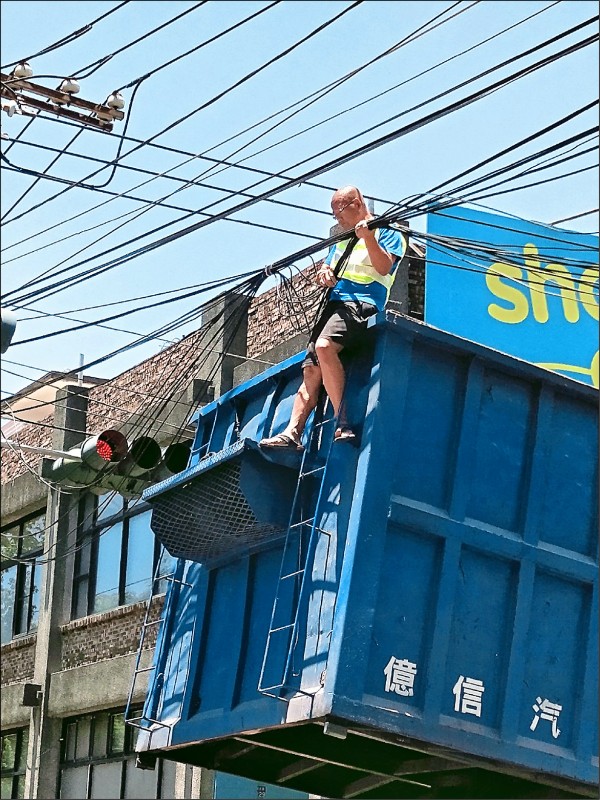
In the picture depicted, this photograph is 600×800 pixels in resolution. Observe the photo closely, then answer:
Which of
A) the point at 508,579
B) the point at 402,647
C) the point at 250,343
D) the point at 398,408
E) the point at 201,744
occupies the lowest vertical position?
the point at 201,744

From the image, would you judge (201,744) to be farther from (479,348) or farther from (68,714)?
(68,714)

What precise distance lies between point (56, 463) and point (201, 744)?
5.27 meters

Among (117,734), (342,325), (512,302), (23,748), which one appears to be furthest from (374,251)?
(23,748)

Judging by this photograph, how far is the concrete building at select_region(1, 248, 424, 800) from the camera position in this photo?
50.4ft

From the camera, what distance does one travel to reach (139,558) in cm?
1695

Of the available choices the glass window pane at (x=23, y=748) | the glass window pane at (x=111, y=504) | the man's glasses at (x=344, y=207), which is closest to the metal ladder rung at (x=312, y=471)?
Result: the man's glasses at (x=344, y=207)

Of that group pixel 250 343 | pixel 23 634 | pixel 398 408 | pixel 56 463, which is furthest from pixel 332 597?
pixel 23 634

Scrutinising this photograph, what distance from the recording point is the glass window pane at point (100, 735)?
Result: 16656 mm

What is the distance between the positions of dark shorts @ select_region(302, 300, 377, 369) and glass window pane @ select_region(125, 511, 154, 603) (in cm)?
852

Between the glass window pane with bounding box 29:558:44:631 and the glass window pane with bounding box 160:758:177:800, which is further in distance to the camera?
the glass window pane with bounding box 29:558:44:631

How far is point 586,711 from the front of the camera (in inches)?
332

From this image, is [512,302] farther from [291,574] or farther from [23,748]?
[23,748]

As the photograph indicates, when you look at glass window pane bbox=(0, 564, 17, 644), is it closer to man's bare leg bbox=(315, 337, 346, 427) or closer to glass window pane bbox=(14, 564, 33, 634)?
glass window pane bbox=(14, 564, 33, 634)

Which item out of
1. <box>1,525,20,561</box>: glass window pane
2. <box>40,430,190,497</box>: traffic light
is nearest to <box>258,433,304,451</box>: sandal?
<box>40,430,190,497</box>: traffic light
